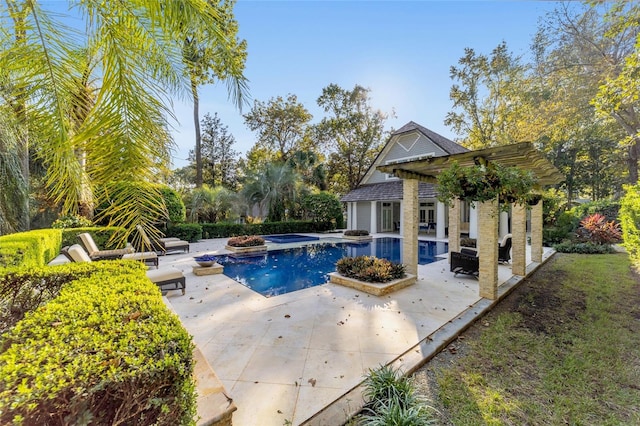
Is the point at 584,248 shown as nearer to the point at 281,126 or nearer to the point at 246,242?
the point at 246,242

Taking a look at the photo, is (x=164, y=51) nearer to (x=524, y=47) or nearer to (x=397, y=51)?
(x=397, y=51)

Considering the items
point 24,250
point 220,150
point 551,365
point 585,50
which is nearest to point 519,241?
point 551,365

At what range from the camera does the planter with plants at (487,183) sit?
205 inches

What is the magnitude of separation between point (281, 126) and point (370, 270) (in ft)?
77.9

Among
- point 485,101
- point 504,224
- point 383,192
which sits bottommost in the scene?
point 504,224

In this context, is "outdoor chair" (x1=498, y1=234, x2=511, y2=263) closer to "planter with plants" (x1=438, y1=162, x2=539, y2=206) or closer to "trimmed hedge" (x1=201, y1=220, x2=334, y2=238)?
"planter with plants" (x1=438, y1=162, x2=539, y2=206)

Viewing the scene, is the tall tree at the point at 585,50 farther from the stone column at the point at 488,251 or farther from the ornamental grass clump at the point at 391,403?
the ornamental grass clump at the point at 391,403

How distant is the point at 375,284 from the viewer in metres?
6.11

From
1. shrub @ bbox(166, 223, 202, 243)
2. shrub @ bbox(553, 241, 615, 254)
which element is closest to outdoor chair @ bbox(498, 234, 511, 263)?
shrub @ bbox(553, 241, 615, 254)

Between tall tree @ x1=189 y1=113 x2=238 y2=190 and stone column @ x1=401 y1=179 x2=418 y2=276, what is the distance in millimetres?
27801

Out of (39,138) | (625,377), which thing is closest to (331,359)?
Answer: (625,377)

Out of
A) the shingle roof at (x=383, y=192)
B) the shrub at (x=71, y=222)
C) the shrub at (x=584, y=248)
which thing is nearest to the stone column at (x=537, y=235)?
the shrub at (x=584, y=248)

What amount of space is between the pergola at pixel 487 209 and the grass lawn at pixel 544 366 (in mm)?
1127

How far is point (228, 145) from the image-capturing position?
32188 millimetres
